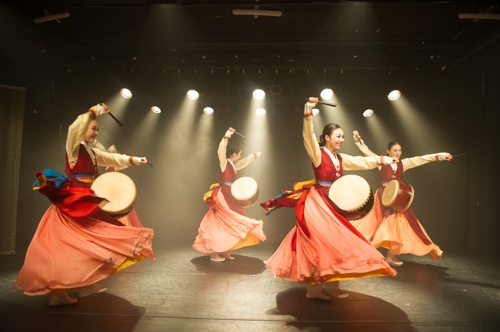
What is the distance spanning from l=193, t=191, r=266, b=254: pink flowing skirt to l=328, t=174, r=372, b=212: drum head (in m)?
1.94

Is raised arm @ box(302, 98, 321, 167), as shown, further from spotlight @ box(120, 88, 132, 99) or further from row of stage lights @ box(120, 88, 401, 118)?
spotlight @ box(120, 88, 132, 99)

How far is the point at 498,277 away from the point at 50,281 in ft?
14.4

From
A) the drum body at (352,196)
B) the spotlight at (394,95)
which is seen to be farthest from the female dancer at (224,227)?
the spotlight at (394,95)

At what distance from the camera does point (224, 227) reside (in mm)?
4766

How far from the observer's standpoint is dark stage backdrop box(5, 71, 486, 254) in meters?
6.34

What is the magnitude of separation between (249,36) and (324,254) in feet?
12.6

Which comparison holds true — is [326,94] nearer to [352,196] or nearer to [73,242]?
[352,196]

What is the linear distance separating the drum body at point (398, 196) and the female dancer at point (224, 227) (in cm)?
162

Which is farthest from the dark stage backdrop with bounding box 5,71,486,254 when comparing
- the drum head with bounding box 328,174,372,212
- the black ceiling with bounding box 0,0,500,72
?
the drum head with bounding box 328,174,372,212

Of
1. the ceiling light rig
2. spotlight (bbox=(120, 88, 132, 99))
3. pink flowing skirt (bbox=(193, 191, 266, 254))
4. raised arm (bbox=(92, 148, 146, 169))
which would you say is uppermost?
the ceiling light rig

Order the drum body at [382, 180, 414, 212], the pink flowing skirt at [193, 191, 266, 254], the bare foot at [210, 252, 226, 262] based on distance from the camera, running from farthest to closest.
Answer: the bare foot at [210, 252, 226, 262], the pink flowing skirt at [193, 191, 266, 254], the drum body at [382, 180, 414, 212]

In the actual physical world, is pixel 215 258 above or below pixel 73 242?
below

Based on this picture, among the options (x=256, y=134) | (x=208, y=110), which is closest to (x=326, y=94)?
(x=256, y=134)

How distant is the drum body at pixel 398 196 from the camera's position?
13.9ft
